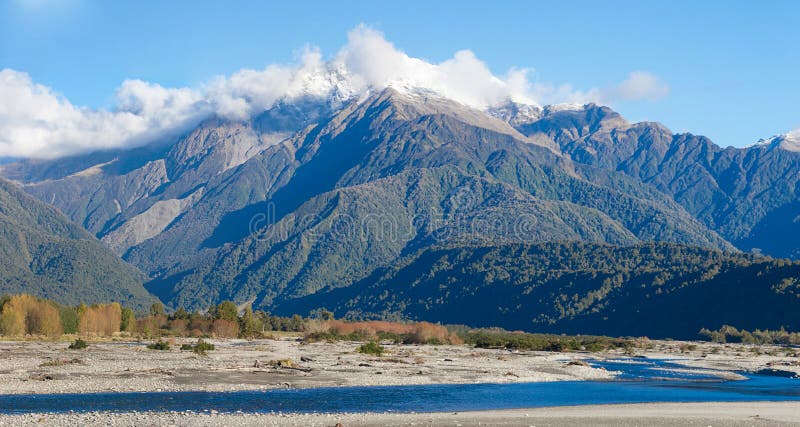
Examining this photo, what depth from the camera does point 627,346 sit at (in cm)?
19375

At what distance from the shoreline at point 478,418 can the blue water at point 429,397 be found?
14.6 feet

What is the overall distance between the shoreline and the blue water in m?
4.44

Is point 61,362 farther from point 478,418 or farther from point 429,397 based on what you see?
point 478,418

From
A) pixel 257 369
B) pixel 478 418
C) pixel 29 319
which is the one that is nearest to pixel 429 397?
pixel 478 418

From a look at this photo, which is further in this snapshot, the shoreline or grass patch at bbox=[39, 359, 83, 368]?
grass patch at bbox=[39, 359, 83, 368]

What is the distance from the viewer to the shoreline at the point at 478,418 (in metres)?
59.3

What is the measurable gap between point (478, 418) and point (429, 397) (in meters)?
17.5

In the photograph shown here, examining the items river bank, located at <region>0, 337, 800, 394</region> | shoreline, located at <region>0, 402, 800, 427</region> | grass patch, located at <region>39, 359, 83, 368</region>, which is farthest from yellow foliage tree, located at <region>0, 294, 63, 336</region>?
shoreline, located at <region>0, 402, 800, 427</region>

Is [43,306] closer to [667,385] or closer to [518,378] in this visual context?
[518,378]

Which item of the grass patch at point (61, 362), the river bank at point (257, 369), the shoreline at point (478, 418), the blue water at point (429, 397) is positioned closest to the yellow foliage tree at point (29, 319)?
the river bank at point (257, 369)

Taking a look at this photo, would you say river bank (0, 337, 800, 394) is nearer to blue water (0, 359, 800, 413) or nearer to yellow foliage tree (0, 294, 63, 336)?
blue water (0, 359, 800, 413)

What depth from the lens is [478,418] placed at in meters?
64.1

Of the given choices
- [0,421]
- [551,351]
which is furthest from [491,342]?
[0,421]

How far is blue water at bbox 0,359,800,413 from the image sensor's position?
228 feet
